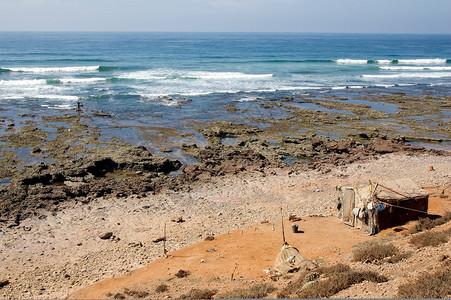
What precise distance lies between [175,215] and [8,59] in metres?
58.3

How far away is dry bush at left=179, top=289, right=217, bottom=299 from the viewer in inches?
393

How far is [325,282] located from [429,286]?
7.32 feet

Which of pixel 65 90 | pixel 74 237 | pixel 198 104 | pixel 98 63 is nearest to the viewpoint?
pixel 74 237

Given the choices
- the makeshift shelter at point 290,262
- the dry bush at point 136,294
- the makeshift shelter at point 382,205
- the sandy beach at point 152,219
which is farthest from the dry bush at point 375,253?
the dry bush at point 136,294

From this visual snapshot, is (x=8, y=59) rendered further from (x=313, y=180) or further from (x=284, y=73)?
(x=313, y=180)

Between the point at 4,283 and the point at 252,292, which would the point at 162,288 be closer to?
the point at 252,292

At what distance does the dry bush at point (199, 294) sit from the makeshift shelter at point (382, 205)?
6696 mm

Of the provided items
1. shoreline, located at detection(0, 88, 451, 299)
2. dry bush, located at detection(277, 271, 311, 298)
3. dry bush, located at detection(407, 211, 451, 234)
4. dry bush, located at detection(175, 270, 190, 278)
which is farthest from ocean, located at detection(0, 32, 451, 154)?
dry bush, located at detection(277, 271, 311, 298)

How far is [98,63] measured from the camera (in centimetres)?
6219

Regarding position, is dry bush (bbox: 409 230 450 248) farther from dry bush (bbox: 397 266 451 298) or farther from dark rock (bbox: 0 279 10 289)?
dark rock (bbox: 0 279 10 289)

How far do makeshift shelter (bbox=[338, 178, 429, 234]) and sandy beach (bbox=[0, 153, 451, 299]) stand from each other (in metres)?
1.69

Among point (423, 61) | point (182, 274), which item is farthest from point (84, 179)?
point (423, 61)

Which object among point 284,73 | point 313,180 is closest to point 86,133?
point 313,180

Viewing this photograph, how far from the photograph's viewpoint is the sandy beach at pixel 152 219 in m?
12.7
